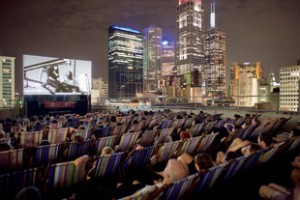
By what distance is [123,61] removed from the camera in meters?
130

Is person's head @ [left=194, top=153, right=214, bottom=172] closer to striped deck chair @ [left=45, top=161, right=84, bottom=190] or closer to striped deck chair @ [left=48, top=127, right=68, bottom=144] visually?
striped deck chair @ [left=45, top=161, right=84, bottom=190]

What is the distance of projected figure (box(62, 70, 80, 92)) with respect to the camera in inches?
630

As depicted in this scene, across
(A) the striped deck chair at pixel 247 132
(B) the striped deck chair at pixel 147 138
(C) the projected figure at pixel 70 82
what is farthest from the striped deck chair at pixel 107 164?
(C) the projected figure at pixel 70 82

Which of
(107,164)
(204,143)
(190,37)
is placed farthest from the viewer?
(190,37)

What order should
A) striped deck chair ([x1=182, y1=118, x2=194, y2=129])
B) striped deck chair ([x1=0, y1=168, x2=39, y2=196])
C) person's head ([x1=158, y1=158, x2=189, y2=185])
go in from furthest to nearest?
striped deck chair ([x1=182, y1=118, x2=194, y2=129]) → person's head ([x1=158, y1=158, x2=189, y2=185]) → striped deck chair ([x1=0, y1=168, x2=39, y2=196])

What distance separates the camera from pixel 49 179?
2.40m

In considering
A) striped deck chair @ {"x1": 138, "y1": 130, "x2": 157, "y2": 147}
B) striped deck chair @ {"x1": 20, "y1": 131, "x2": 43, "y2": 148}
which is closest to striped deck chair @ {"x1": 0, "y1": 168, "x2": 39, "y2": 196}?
striped deck chair @ {"x1": 20, "y1": 131, "x2": 43, "y2": 148}

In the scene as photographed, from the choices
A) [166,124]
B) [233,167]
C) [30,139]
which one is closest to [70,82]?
[166,124]

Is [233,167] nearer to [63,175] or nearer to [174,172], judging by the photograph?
[174,172]

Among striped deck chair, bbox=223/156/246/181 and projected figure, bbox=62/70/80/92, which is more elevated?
projected figure, bbox=62/70/80/92

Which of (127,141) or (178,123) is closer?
(127,141)

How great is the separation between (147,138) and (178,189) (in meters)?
3.07

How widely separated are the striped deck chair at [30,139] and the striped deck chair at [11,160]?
1452mm

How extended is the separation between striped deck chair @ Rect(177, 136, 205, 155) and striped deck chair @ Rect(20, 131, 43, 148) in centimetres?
299
